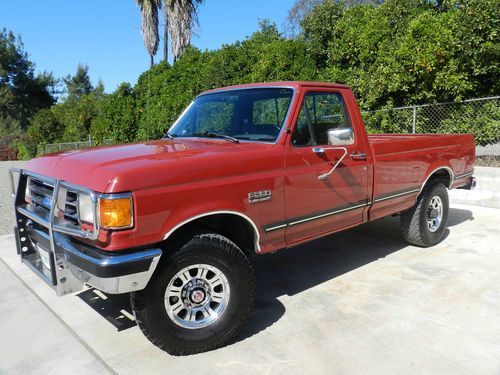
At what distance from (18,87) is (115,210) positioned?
5326cm

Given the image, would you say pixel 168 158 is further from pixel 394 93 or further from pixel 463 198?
pixel 394 93

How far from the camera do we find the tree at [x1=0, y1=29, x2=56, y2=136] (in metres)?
46.9

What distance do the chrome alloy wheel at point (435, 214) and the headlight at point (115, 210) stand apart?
4.27 m

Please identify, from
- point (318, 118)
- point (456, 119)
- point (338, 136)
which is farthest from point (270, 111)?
point (456, 119)

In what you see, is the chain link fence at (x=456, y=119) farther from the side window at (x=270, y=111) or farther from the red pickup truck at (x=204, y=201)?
the side window at (x=270, y=111)

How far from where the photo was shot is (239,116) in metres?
4.25

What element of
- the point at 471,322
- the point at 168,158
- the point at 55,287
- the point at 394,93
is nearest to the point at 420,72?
the point at 394,93

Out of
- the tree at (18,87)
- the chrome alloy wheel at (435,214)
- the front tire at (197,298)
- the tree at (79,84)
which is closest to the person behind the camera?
the front tire at (197,298)

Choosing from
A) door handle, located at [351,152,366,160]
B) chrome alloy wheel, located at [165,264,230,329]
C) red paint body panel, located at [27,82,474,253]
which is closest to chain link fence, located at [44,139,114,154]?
red paint body panel, located at [27,82,474,253]

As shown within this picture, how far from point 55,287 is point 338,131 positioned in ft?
8.69

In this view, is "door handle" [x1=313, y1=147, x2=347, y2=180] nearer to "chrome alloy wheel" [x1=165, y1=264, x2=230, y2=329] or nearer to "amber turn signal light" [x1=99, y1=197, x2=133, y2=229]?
"chrome alloy wheel" [x1=165, y1=264, x2=230, y2=329]

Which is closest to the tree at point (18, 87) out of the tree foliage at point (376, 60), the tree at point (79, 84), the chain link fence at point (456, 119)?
the tree at point (79, 84)

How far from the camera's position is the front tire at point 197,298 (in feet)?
10.0

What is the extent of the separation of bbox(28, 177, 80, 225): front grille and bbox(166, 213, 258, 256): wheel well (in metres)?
0.70
